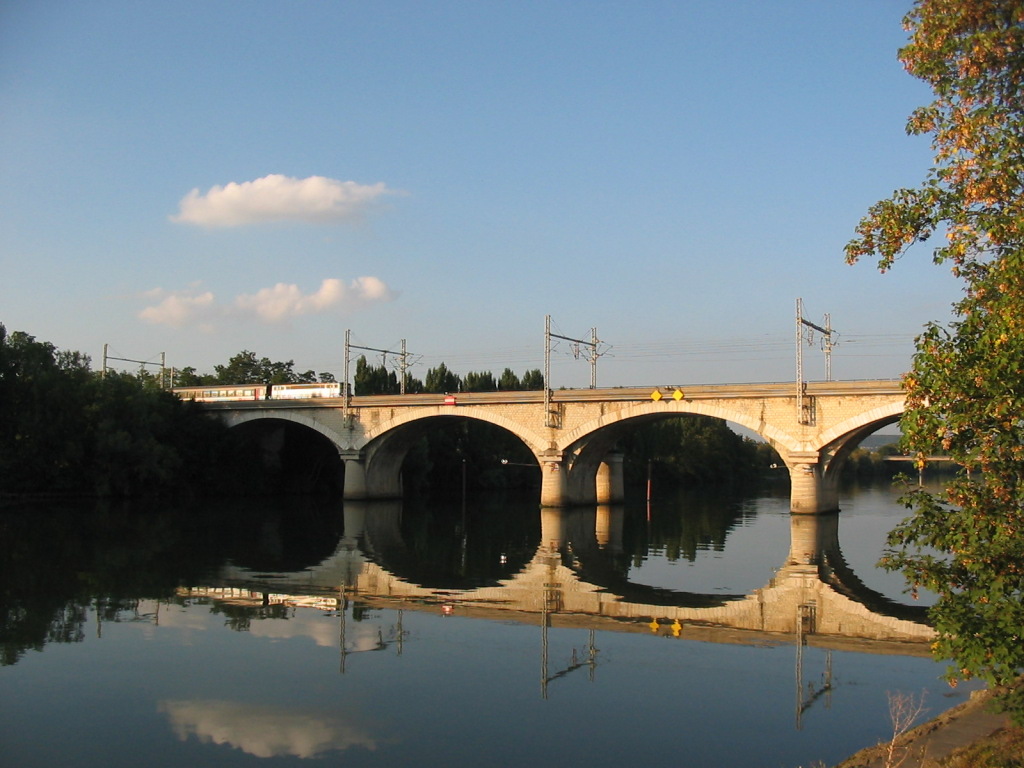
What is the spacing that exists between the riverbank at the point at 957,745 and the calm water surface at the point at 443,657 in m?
1.13

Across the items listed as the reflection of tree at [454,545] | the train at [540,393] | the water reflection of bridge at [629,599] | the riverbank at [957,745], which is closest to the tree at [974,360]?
the riverbank at [957,745]

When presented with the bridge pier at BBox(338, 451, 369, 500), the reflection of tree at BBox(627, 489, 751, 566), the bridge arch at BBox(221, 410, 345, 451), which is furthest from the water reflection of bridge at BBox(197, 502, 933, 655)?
the bridge arch at BBox(221, 410, 345, 451)

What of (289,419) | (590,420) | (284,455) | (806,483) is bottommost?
(806,483)

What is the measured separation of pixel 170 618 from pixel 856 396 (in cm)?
2893

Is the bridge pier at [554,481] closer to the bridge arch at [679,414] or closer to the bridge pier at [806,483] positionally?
the bridge arch at [679,414]

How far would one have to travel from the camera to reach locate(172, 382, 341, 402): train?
5269 cm

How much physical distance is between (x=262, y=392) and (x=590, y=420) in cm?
2167

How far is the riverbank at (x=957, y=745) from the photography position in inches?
281

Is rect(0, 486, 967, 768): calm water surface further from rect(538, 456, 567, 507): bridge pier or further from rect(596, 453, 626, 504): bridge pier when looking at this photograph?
rect(596, 453, 626, 504): bridge pier

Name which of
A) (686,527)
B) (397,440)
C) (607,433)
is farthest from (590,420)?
(397,440)

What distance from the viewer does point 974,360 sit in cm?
764

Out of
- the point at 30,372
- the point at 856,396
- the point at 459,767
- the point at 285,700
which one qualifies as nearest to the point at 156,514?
the point at 30,372

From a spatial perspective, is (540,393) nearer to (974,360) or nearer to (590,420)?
(590,420)

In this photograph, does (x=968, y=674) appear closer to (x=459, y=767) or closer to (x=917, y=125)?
(x=459, y=767)
